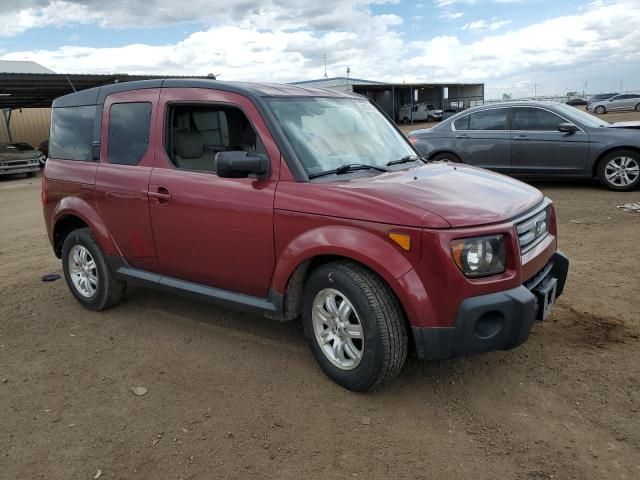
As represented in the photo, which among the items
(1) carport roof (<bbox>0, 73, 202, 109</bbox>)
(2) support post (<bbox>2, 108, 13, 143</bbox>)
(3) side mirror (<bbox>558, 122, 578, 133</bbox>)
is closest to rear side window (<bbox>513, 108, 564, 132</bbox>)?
(3) side mirror (<bbox>558, 122, 578, 133</bbox>)

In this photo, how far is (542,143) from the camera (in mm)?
9359

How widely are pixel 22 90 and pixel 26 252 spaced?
18.0 meters

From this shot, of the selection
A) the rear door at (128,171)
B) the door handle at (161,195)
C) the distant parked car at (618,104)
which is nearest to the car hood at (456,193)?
the door handle at (161,195)

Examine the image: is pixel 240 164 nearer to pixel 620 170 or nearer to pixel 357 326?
pixel 357 326

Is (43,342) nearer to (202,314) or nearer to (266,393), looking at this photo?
(202,314)

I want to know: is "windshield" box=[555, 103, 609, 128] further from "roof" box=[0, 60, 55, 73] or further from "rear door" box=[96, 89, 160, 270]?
"roof" box=[0, 60, 55, 73]

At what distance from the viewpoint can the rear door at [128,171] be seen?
4215mm

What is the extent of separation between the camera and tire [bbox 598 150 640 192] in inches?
356

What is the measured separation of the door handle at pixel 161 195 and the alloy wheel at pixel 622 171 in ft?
26.0

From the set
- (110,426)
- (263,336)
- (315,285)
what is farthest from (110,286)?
(315,285)

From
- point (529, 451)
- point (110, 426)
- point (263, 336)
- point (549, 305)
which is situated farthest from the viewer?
point (263, 336)

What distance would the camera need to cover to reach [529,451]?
2.75 metres

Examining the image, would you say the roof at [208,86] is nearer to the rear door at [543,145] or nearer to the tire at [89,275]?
the tire at [89,275]

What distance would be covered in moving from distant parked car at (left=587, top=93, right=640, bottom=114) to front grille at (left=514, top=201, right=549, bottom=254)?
4303cm
